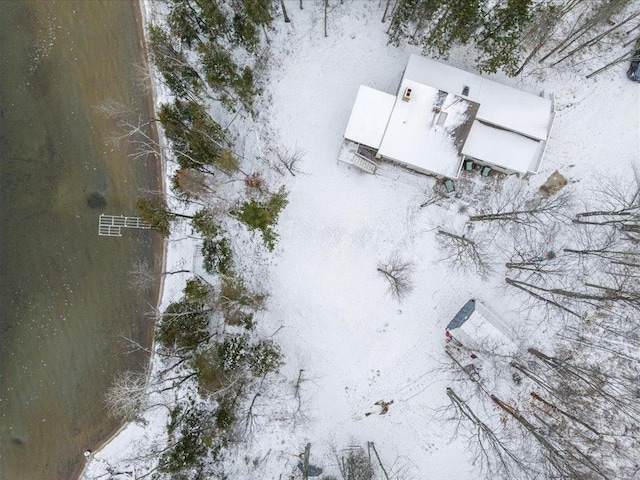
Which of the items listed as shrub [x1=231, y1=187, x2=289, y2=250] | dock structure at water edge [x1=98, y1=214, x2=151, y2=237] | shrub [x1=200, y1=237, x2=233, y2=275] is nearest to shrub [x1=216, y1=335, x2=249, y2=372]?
shrub [x1=200, y1=237, x2=233, y2=275]

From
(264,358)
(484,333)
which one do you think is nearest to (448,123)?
(484,333)

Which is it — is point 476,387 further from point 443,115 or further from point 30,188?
point 30,188

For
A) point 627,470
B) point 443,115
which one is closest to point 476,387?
point 627,470

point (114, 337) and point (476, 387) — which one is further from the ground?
point (476, 387)

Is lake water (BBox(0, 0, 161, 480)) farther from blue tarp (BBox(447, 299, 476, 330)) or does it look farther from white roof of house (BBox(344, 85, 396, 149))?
blue tarp (BBox(447, 299, 476, 330))

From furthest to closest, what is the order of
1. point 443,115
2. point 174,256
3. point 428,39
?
point 174,256 → point 428,39 → point 443,115

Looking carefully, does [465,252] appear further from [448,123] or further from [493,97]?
[493,97]

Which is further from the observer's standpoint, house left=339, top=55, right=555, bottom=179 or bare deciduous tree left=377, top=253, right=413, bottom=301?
bare deciduous tree left=377, top=253, right=413, bottom=301
